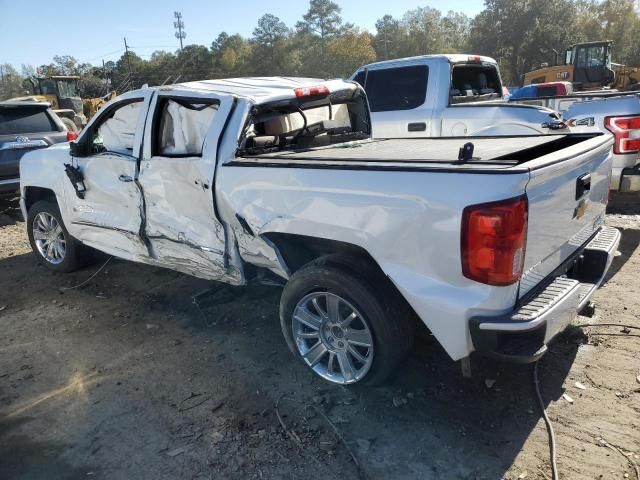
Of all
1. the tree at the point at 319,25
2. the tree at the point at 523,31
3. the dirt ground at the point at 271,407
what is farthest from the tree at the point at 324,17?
the dirt ground at the point at 271,407

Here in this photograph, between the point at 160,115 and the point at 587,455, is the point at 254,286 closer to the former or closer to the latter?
the point at 160,115

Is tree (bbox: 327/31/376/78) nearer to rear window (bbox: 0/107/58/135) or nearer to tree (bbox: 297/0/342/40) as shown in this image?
tree (bbox: 297/0/342/40)

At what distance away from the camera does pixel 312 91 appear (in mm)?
4082

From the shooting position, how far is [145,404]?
3.16m

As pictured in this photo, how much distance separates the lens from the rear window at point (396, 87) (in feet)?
22.1

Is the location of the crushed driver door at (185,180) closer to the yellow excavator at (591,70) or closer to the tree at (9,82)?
the yellow excavator at (591,70)

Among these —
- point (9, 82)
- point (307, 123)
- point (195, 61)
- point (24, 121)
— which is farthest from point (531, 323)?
point (9, 82)

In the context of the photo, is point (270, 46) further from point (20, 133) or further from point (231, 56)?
point (20, 133)

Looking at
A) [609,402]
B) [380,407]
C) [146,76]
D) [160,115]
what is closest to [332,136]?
[160,115]

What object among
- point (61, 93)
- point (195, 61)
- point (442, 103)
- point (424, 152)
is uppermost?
point (195, 61)

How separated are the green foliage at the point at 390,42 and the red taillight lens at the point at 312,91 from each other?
2015 inches

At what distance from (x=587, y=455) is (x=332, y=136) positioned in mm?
3027

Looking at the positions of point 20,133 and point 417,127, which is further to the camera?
point 20,133

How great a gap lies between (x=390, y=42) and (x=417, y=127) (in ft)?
228
